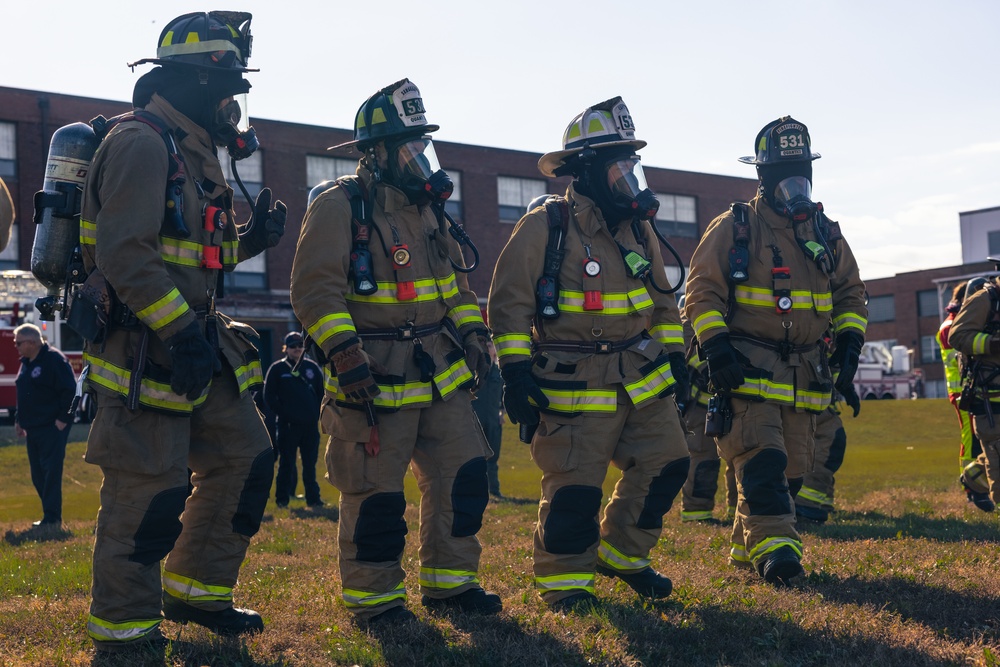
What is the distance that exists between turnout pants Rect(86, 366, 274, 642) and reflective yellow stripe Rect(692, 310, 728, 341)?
2853mm

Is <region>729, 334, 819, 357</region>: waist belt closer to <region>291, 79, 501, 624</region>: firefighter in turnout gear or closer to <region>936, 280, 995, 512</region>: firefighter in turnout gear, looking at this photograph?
<region>291, 79, 501, 624</region>: firefighter in turnout gear

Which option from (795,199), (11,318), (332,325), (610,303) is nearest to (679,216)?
(11,318)

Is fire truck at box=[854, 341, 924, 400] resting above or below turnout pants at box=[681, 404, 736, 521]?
above

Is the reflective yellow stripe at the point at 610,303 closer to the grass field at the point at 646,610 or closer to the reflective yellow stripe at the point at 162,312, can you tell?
the grass field at the point at 646,610

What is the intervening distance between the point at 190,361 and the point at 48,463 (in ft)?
25.7

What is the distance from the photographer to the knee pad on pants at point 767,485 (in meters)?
6.39

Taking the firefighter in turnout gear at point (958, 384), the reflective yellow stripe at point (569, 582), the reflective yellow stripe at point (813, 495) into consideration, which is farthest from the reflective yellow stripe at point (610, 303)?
the firefighter in turnout gear at point (958, 384)

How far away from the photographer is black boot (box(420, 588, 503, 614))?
5426 millimetres

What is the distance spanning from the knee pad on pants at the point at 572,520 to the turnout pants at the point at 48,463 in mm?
7487

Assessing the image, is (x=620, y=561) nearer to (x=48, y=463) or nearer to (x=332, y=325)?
(x=332, y=325)

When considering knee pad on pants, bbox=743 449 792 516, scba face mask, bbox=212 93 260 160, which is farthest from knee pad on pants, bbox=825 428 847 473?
scba face mask, bbox=212 93 260 160

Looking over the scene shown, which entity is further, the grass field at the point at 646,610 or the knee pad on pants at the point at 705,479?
the knee pad on pants at the point at 705,479

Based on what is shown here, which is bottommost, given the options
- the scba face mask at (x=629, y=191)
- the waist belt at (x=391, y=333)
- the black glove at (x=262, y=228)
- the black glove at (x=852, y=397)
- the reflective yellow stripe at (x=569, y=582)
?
the reflective yellow stripe at (x=569, y=582)

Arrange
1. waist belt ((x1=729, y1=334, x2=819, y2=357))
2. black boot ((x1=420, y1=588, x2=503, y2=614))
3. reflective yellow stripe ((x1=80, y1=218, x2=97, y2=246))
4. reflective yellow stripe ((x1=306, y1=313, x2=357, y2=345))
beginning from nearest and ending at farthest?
reflective yellow stripe ((x1=80, y1=218, x2=97, y2=246)), reflective yellow stripe ((x1=306, y1=313, x2=357, y2=345)), black boot ((x1=420, y1=588, x2=503, y2=614)), waist belt ((x1=729, y1=334, x2=819, y2=357))
